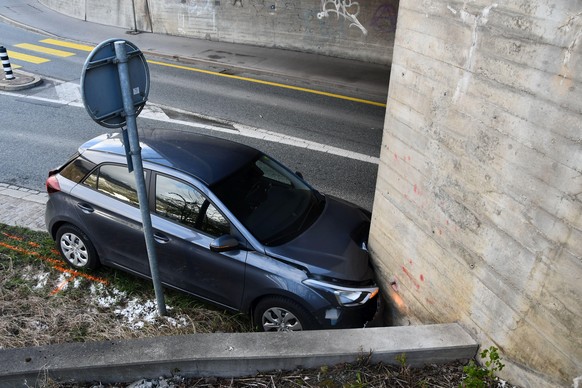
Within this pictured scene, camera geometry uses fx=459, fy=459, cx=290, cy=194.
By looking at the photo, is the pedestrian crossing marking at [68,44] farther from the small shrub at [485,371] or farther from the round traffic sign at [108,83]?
the small shrub at [485,371]

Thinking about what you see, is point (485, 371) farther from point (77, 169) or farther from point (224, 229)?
point (77, 169)

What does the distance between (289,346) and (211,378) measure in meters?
0.63

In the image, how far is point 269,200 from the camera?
5.14 meters

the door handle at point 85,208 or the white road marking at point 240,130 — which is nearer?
the door handle at point 85,208

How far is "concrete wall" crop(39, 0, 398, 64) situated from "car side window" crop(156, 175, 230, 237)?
11928 mm

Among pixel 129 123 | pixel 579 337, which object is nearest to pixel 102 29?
pixel 129 123

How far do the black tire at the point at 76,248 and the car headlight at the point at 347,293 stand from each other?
2719 mm

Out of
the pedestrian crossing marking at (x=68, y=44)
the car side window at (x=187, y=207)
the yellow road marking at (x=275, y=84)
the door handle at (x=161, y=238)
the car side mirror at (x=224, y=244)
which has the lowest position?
the door handle at (x=161, y=238)

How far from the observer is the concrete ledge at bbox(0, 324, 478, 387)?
11.1 ft

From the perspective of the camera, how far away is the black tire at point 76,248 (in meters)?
5.42

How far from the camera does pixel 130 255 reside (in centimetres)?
520

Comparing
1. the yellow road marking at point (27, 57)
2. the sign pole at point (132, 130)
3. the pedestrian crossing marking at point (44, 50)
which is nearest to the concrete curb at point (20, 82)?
the yellow road marking at point (27, 57)

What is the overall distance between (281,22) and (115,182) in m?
13.0

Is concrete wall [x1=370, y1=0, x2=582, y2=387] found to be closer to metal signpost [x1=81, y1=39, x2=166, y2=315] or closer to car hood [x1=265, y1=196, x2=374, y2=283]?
car hood [x1=265, y1=196, x2=374, y2=283]
